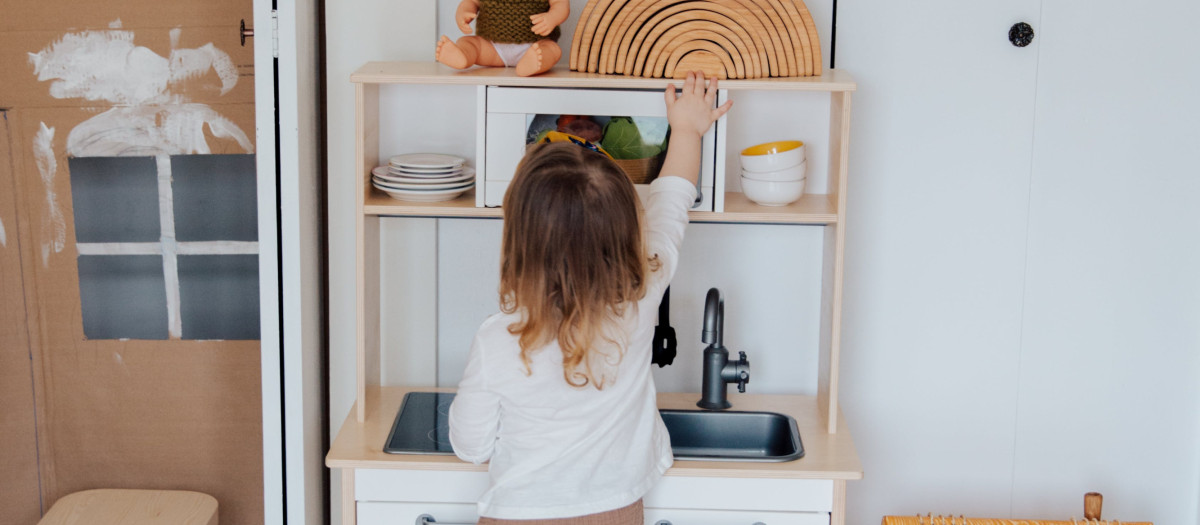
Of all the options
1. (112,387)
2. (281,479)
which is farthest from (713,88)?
(112,387)

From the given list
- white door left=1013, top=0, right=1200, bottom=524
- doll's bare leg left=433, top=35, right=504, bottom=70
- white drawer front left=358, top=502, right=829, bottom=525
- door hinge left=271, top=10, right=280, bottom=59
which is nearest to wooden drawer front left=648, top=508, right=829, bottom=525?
white drawer front left=358, top=502, right=829, bottom=525

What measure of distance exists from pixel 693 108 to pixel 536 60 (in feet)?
0.96

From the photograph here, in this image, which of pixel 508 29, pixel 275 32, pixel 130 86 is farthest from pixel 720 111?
pixel 130 86

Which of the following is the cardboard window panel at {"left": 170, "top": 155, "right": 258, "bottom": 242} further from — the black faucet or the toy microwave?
the black faucet

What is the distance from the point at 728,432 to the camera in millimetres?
2207

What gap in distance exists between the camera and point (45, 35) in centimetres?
192

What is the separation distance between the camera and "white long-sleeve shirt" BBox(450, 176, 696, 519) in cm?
165

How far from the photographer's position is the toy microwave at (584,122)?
1951 millimetres

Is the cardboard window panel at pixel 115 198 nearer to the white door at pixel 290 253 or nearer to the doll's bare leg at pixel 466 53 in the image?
the white door at pixel 290 253

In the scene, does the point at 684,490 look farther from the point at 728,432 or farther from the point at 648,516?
the point at 728,432

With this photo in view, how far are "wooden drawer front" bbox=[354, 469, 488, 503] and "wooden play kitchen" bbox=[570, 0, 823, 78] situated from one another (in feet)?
2.61

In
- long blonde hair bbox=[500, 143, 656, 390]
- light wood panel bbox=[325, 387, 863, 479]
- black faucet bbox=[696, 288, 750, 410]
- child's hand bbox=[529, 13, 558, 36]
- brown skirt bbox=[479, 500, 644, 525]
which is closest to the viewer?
long blonde hair bbox=[500, 143, 656, 390]

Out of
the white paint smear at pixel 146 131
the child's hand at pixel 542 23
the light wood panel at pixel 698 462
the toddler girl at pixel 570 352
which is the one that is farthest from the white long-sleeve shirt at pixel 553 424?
the white paint smear at pixel 146 131

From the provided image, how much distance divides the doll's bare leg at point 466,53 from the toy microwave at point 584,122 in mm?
98
